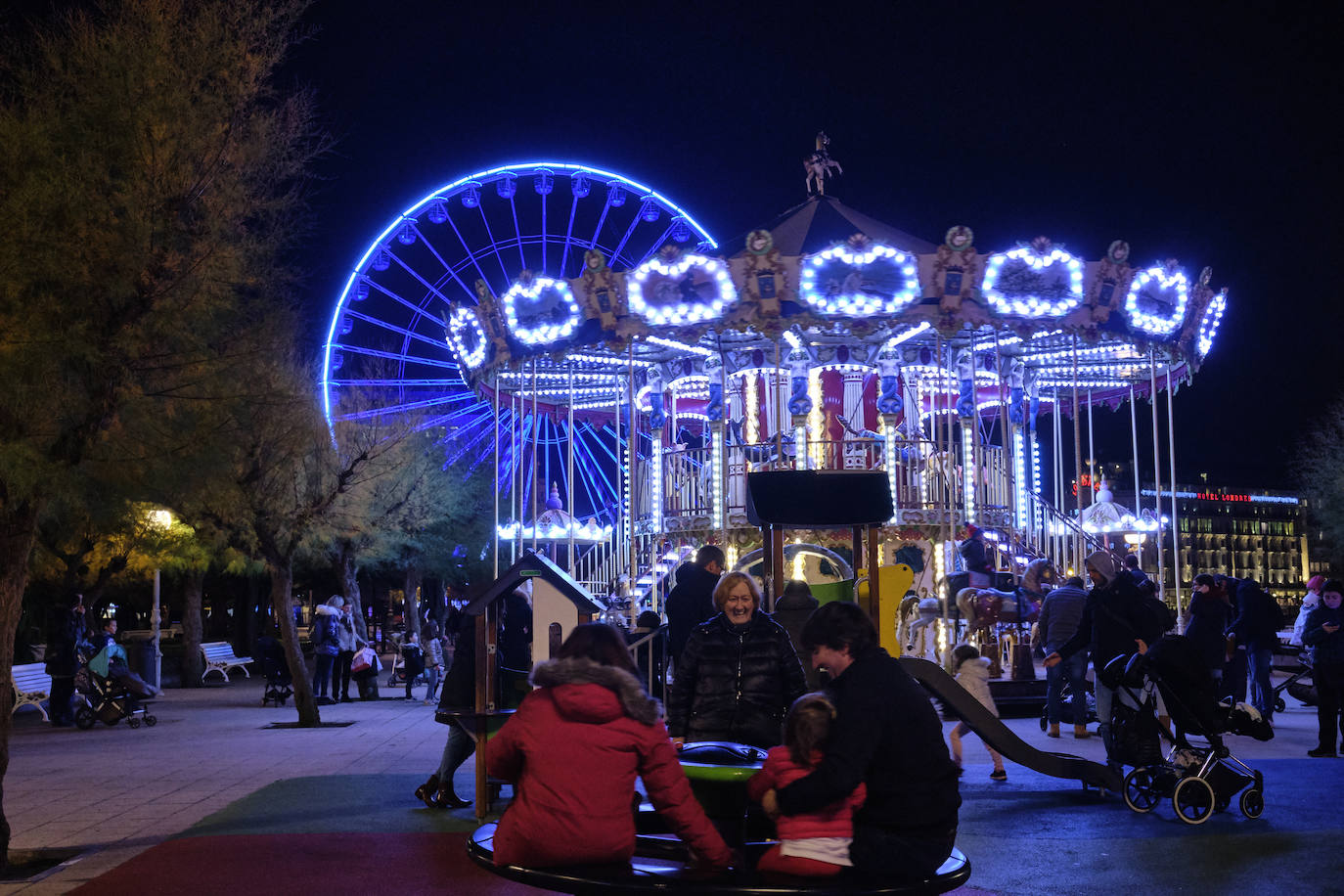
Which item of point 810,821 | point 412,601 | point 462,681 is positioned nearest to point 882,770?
point 810,821

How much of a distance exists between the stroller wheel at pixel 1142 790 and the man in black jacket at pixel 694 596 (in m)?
2.89

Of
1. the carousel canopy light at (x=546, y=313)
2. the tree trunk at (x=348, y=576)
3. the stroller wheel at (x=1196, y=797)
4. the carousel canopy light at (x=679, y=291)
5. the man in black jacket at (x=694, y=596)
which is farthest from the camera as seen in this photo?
the tree trunk at (x=348, y=576)

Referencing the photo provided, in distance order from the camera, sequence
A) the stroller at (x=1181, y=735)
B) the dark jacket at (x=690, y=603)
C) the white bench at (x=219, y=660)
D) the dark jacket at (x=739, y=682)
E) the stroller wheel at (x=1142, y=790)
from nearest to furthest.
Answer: the dark jacket at (x=739, y=682), the stroller at (x=1181, y=735), the stroller wheel at (x=1142, y=790), the dark jacket at (x=690, y=603), the white bench at (x=219, y=660)

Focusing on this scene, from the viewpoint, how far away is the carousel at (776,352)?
1680cm

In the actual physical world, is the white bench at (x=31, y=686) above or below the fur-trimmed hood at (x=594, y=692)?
below

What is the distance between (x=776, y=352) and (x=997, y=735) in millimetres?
10021

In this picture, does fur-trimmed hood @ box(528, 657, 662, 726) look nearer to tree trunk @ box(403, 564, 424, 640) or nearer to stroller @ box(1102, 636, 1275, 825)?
stroller @ box(1102, 636, 1275, 825)

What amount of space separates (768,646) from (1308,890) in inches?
108

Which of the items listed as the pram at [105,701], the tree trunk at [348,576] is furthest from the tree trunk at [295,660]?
the tree trunk at [348,576]

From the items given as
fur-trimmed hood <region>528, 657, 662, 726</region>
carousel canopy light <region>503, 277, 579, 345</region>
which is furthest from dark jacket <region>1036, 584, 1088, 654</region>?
fur-trimmed hood <region>528, 657, 662, 726</region>

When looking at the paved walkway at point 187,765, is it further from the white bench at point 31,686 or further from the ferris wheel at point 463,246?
the ferris wheel at point 463,246

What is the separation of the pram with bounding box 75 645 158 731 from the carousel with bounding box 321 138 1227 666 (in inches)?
224

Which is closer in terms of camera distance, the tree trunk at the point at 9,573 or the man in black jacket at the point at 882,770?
the man in black jacket at the point at 882,770

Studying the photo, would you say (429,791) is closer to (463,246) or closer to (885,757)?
(885,757)
